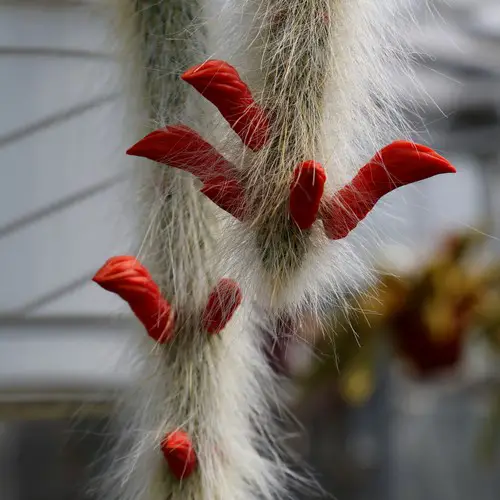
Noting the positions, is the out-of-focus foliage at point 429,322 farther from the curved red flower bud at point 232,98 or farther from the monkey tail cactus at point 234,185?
the curved red flower bud at point 232,98

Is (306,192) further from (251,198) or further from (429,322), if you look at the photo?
(429,322)

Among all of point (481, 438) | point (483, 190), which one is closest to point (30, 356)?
point (481, 438)

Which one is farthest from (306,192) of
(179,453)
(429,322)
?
(429,322)

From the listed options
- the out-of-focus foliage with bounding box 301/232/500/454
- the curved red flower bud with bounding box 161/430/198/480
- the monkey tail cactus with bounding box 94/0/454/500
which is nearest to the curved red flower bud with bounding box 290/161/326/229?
the monkey tail cactus with bounding box 94/0/454/500

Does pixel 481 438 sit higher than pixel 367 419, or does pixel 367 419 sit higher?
pixel 481 438

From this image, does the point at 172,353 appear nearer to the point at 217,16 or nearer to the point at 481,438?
the point at 217,16

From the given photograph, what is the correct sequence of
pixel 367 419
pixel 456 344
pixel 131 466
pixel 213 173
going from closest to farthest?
1. pixel 213 173
2. pixel 131 466
3. pixel 456 344
4. pixel 367 419

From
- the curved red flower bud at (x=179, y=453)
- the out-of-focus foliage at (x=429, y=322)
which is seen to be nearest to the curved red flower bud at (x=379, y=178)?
the curved red flower bud at (x=179, y=453)

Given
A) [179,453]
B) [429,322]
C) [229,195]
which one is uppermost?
[229,195]
